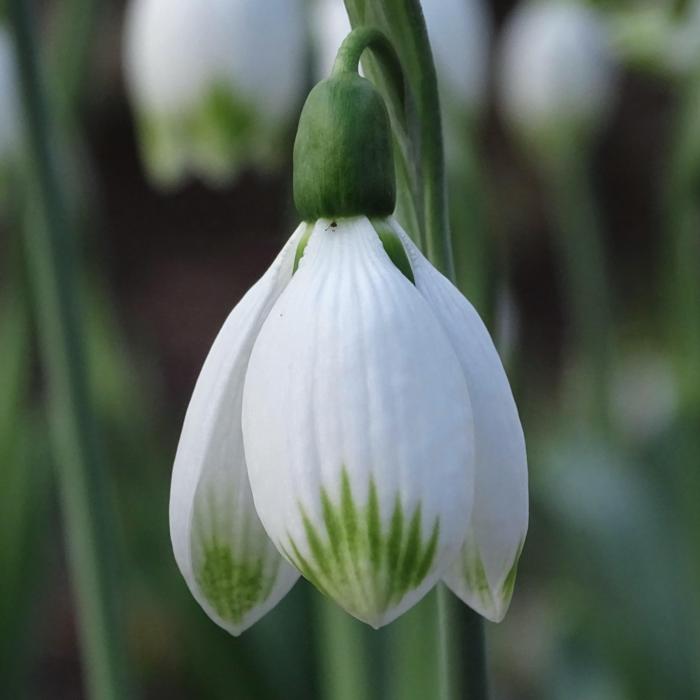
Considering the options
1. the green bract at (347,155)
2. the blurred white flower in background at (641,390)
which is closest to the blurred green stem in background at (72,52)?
the blurred white flower in background at (641,390)

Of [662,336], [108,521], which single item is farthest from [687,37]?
[662,336]

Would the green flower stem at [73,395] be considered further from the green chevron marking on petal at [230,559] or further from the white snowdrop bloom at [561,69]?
the white snowdrop bloom at [561,69]

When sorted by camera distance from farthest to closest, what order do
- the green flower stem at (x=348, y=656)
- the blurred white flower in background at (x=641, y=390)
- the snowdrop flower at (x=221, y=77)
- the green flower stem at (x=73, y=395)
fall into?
the blurred white flower in background at (x=641, y=390) → the snowdrop flower at (x=221, y=77) → the green flower stem at (x=348, y=656) → the green flower stem at (x=73, y=395)

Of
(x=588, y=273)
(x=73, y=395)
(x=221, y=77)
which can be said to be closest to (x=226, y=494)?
(x=73, y=395)

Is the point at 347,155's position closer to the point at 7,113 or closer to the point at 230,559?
the point at 230,559

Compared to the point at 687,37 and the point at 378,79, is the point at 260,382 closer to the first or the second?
the point at 378,79

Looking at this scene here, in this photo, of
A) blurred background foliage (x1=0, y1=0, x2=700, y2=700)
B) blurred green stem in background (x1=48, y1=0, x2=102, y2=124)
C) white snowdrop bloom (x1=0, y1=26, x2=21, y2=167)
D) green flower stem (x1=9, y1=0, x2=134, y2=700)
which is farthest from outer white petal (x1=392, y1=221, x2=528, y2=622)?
blurred green stem in background (x1=48, y1=0, x2=102, y2=124)

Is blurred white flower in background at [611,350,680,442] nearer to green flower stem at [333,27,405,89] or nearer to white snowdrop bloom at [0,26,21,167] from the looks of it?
white snowdrop bloom at [0,26,21,167]

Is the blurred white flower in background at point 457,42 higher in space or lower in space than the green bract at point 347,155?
higher
